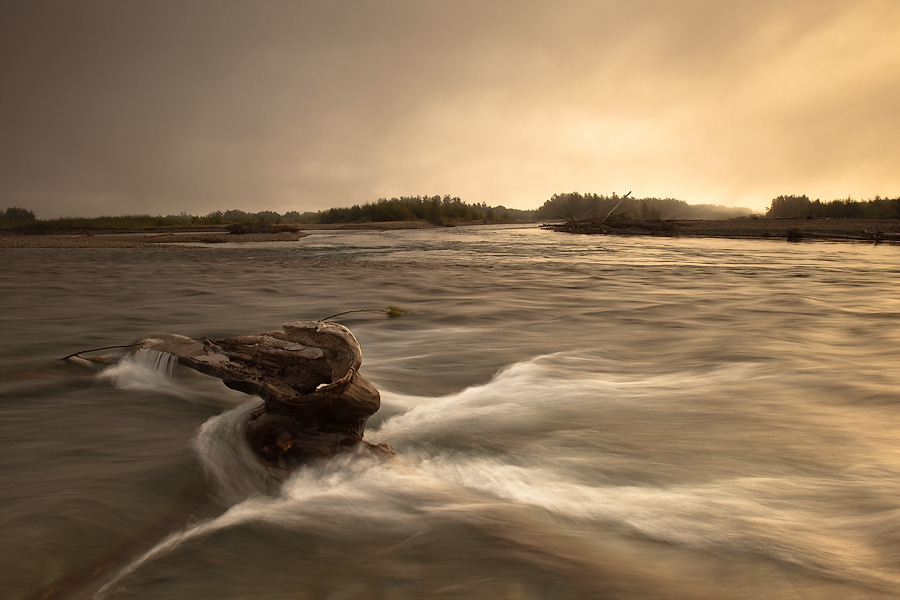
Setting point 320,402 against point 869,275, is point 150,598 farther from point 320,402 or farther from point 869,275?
point 869,275

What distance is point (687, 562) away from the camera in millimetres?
1980

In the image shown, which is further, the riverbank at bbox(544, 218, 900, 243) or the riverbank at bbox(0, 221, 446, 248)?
the riverbank at bbox(0, 221, 446, 248)

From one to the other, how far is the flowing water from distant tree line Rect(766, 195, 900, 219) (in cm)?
4020

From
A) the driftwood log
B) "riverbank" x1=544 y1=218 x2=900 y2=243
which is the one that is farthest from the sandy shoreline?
the driftwood log

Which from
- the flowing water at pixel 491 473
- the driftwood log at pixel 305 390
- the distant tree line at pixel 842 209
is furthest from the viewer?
the distant tree line at pixel 842 209

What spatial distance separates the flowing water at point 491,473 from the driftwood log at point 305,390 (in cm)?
12

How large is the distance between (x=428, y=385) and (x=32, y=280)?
1176 cm

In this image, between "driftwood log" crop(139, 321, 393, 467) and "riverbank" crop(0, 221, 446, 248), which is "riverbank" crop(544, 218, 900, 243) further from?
"driftwood log" crop(139, 321, 393, 467)

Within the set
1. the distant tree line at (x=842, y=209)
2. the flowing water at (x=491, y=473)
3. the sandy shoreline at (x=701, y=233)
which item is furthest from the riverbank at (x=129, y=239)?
the distant tree line at (x=842, y=209)

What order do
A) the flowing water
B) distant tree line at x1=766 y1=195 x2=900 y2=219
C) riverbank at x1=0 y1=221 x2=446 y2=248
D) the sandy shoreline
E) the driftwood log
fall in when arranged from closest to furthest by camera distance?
the flowing water, the driftwood log, the sandy shoreline, riverbank at x1=0 y1=221 x2=446 y2=248, distant tree line at x1=766 y1=195 x2=900 y2=219

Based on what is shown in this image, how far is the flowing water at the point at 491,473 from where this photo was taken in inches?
74.6

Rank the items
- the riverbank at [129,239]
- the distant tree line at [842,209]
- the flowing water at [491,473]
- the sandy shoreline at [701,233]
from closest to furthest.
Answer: the flowing water at [491,473]
the sandy shoreline at [701,233]
the riverbank at [129,239]
the distant tree line at [842,209]

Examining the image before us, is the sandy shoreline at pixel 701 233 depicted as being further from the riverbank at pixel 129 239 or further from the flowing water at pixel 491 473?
the flowing water at pixel 491 473

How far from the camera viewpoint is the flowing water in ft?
6.22
